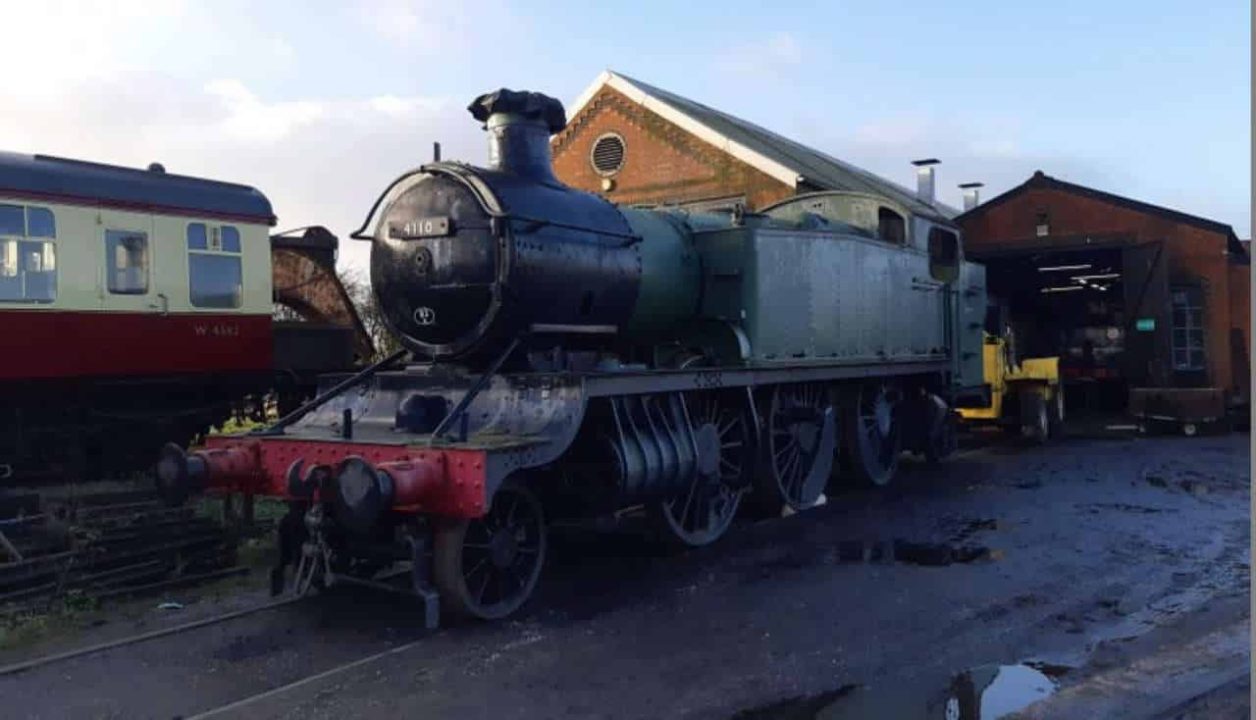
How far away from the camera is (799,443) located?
32.0 ft

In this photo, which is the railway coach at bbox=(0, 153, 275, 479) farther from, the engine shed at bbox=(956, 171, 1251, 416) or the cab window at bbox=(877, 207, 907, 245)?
the engine shed at bbox=(956, 171, 1251, 416)

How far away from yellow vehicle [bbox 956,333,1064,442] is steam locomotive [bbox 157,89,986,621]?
777cm

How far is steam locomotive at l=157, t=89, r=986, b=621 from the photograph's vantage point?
20.0 feet

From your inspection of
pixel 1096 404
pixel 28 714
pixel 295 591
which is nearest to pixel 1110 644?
pixel 295 591

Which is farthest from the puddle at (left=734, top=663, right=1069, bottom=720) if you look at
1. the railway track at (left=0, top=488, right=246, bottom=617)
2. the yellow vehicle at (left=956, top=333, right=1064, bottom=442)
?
the yellow vehicle at (left=956, top=333, right=1064, bottom=442)

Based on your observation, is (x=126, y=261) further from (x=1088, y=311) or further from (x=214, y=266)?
(x=1088, y=311)

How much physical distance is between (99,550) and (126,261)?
15.0 ft

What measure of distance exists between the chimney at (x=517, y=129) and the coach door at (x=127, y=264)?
5142mm

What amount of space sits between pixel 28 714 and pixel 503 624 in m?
2.38

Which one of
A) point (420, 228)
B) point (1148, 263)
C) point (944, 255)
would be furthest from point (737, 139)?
point (420, 228)

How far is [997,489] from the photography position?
37.7ft

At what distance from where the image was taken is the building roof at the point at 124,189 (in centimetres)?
993

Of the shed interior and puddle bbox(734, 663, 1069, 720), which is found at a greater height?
the shed interior

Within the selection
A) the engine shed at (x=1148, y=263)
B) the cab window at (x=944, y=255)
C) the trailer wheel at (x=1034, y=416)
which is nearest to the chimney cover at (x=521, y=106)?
the cab window at (x=944, y=255)
